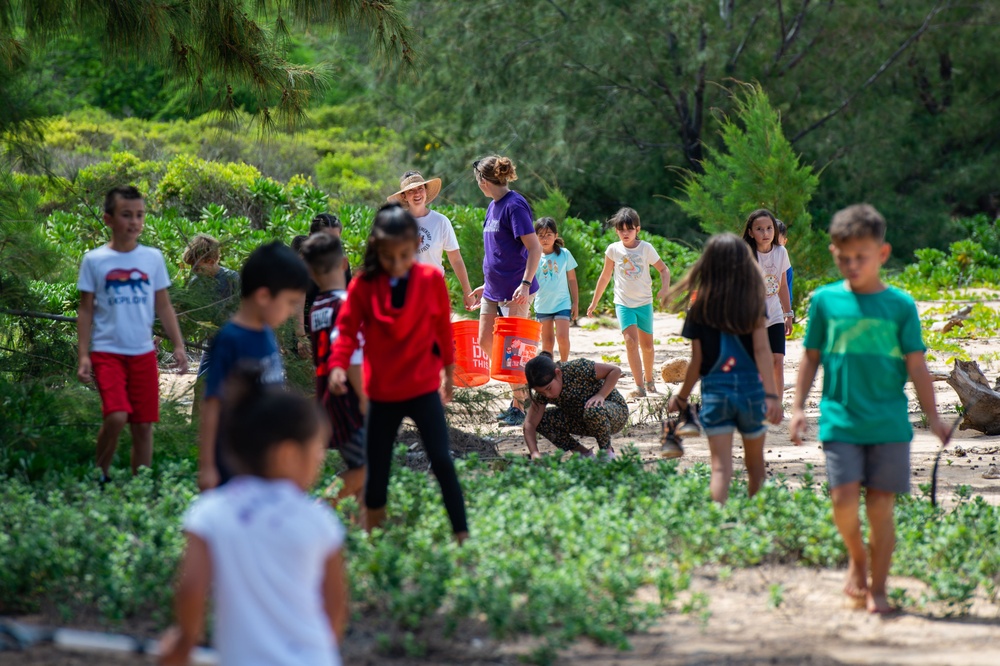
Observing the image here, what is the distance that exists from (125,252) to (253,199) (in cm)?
1078

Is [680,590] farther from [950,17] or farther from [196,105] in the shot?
[950,17]

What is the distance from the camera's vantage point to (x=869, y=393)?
406 cm

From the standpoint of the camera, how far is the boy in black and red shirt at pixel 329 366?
4.77 m

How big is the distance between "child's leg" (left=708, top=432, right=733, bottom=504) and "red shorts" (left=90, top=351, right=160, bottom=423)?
8.55 feet

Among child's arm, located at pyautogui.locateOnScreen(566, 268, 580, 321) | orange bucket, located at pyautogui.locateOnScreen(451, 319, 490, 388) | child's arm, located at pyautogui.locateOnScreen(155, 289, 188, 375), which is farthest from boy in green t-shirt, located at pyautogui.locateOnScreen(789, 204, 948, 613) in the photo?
child's arm, located at pyautogui.locateOnScreen(566, 268, 580, 321)

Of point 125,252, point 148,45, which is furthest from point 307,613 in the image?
point 148,45

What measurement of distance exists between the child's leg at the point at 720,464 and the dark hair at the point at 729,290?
483 millimetres

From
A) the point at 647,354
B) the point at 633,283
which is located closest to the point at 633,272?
the point at 633,283

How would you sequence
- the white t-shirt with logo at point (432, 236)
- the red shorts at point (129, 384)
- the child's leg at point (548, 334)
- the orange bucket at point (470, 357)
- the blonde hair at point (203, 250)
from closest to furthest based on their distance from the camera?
the red shorts at point (129, 384) < the blonde hair at point (203, 250) < the white t-shirt with logo at point (432, 236) < the orange bucket at point (470, 357) < the child's leg at point (548, 334)

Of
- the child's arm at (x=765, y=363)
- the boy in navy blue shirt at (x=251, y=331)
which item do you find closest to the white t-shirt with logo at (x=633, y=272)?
the child's arm at (x=765, y=363)

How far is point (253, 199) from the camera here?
620 inches

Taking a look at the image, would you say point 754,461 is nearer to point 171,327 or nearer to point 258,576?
point 171,327

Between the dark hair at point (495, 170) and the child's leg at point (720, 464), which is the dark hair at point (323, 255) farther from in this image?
the dark hair at point (495, 170)

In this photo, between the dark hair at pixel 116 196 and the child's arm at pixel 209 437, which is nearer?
the child's arm at pixel 209 437
